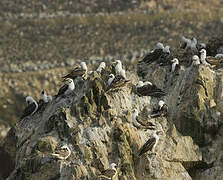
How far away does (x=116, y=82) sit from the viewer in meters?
19.3

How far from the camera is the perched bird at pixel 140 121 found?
19062mm

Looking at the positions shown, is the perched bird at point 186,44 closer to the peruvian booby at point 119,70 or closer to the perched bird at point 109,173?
the peruvian booby at point 119,70

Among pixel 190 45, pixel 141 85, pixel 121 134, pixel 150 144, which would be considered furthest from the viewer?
pixel 190 45

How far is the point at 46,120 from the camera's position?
19547 millimetres

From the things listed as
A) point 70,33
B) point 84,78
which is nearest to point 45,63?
point 70,33

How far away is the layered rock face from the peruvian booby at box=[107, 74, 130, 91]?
304 millimetres

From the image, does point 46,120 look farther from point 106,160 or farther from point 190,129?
point 190,129

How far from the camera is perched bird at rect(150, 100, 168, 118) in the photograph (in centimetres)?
1991

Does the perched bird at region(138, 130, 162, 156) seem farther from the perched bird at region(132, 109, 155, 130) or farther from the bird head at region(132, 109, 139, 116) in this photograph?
the bird head at region(132, 109, 139, 116)

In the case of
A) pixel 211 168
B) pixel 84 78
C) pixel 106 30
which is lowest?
pixel 106 30

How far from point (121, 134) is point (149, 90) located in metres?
2.74

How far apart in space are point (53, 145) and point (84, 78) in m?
3.58

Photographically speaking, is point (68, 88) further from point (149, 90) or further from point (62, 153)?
point (62, 153)

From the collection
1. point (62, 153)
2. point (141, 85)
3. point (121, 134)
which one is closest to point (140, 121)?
point (121, 134)
